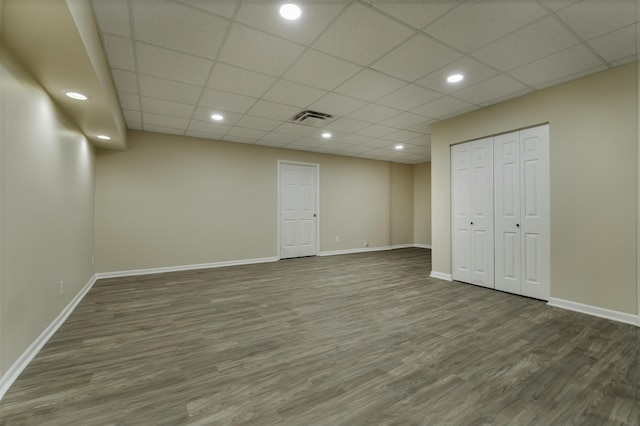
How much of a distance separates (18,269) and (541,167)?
5.29 m

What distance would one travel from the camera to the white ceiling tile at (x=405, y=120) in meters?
4.27

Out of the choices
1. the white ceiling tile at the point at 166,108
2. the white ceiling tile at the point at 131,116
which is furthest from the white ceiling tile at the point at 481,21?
the white ceiling tile at the point at 131,116

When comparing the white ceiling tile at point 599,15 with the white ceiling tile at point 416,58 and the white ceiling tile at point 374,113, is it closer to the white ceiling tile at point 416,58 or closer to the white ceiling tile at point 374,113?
the white ceiling tile at point 416,58

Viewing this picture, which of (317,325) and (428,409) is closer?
(428,409)

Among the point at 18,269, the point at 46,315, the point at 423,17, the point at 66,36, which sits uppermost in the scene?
the point at 423,17

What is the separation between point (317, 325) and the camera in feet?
9.11

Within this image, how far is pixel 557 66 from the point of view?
9.24 feet

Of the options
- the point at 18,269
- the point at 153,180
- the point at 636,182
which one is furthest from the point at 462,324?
the point at 153,180

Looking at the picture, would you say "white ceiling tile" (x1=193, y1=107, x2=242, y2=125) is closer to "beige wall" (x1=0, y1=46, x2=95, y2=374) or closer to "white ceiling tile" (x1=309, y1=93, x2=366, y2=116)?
"white ceiling tile" (x1=309, y1=93, x2=366, y2=116)

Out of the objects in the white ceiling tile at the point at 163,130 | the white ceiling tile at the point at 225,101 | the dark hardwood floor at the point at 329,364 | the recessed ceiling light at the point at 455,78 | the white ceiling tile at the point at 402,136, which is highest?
the white ceiling tile at the point at 163,130

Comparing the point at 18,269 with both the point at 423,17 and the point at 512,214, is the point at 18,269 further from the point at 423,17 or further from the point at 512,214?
the point at 512,214

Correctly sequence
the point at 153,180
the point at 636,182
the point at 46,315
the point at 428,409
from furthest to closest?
the point at 153,180 < the point at 636,182 < the point at 46,315 < the point at 428,409

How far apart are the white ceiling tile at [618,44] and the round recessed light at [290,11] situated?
259cm

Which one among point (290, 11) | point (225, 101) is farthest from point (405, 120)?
point (290, 11)
